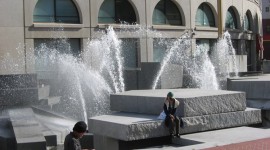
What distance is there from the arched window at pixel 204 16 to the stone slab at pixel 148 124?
21.7 metres

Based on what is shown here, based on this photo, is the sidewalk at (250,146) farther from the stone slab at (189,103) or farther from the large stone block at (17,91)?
the large stone block at (17,91)

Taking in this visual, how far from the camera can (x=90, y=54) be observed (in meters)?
24.9

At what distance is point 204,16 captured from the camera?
33.0m

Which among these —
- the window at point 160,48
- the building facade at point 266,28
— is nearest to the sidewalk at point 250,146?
the window at point 160,48

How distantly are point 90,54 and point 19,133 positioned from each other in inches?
564

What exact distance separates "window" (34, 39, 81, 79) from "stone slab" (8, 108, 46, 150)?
35.4ft

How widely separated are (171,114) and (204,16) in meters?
24.3

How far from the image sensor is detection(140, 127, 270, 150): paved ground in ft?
28.8

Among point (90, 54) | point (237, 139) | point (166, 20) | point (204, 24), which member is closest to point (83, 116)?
point (237, 139)

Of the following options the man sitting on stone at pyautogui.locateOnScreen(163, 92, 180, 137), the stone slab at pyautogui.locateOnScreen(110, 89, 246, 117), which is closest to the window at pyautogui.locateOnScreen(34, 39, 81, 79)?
the stone slab at pyautogui.locateOnScreen(110, 89, 246, 117)

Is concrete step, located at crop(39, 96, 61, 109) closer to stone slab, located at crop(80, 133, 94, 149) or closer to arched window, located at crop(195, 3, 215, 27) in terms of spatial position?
stone slab, located at crop(80, 133, 94, 149)

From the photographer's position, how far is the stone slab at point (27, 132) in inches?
397

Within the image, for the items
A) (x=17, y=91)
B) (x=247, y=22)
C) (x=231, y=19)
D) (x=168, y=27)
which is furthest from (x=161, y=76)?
(x=247, y=22)

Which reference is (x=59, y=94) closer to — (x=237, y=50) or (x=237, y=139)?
(x=237, y=139)
